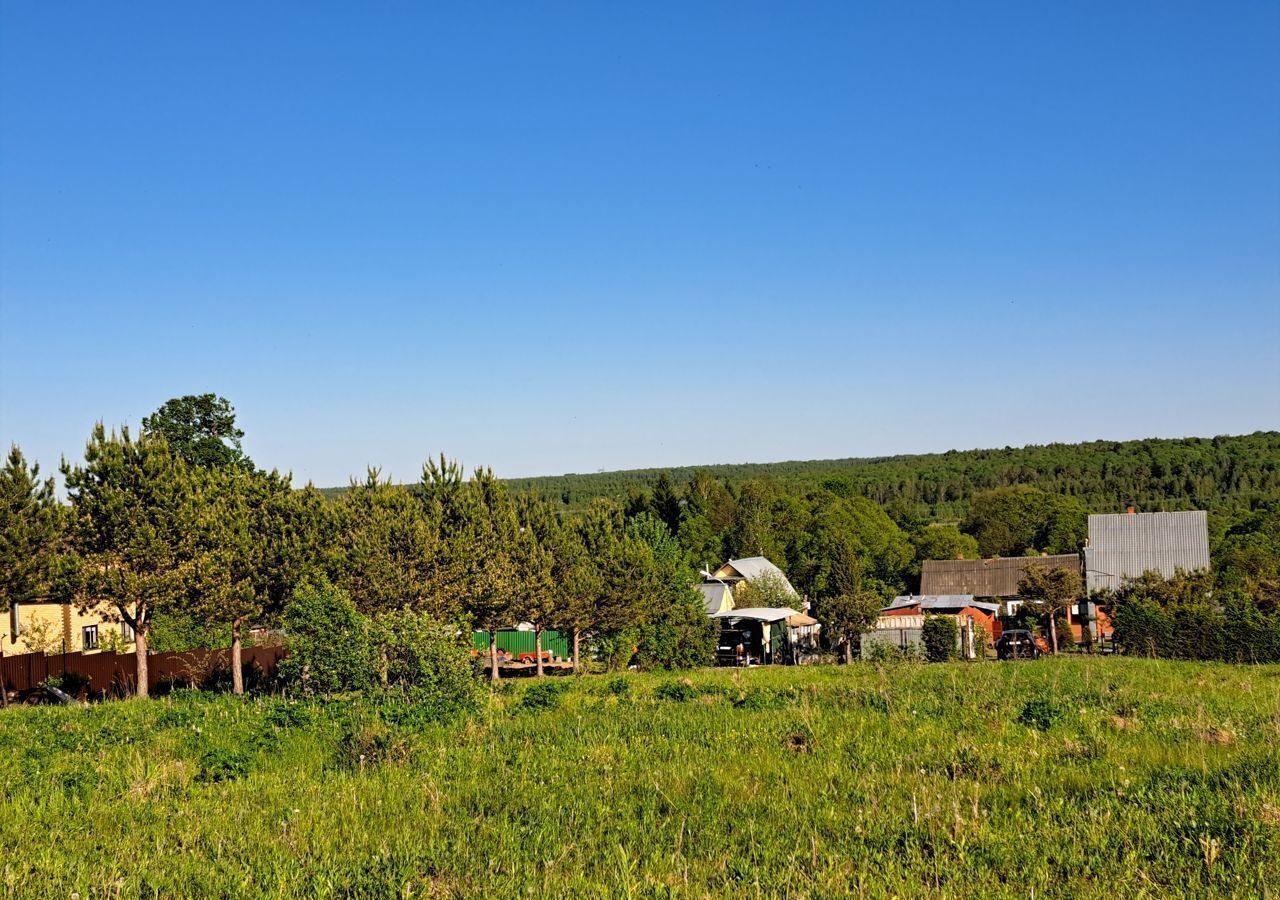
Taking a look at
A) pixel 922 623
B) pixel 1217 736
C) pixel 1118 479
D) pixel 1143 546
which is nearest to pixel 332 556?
pixel 1217 736

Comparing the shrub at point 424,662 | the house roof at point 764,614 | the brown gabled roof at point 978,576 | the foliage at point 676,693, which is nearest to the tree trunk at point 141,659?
the shrub at point 424,662

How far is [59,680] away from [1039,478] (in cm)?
16905

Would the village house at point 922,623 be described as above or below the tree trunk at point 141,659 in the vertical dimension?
below

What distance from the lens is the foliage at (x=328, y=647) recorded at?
20500 millimetres

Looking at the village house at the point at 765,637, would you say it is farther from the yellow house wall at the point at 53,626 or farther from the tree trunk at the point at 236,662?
the yellow house wall at the point at 53,626

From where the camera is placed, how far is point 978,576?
69.3m

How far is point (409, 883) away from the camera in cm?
834

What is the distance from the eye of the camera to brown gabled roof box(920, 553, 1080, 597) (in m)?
67.1

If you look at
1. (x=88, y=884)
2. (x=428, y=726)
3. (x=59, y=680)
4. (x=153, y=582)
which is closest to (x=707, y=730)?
(x=428, y=726)

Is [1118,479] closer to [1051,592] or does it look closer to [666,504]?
[666,504]

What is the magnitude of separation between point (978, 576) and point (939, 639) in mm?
35179

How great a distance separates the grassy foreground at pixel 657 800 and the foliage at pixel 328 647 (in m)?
2.19

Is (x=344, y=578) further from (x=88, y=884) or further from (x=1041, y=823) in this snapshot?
(x=1041, y=823)

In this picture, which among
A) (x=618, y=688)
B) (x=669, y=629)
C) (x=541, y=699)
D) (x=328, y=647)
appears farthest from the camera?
(x=669, y=629)
